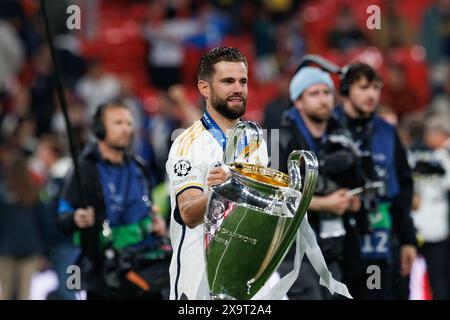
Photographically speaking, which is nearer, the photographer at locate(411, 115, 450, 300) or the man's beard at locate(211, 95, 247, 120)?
the man's beard at locate(211, 95, 247, 120)

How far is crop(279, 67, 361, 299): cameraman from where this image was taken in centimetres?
834

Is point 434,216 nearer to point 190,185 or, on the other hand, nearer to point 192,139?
point 192,139

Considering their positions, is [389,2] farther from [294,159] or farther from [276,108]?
[294,159]

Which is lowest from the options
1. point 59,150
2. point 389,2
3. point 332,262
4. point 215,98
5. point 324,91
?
point 332,262

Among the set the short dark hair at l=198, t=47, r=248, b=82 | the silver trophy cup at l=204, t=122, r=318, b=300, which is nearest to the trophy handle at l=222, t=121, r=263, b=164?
the silver trophy cup at l=204, t=122, r=318, b=300

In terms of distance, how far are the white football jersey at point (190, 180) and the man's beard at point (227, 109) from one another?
0.15 m

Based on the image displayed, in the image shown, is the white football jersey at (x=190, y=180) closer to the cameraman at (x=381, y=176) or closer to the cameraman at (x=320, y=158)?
the cameraman at (x=320, y=158)

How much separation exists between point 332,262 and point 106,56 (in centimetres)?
1081

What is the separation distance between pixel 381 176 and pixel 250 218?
3609 mm

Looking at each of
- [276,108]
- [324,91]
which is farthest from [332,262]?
[276,108]

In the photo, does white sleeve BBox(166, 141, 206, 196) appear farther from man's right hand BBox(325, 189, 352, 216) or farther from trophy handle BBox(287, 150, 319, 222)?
man's right hand BBox(325, 189, 352, 216)

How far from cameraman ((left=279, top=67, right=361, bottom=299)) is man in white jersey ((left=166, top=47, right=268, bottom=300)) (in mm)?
1792

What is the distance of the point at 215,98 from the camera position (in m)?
6.43

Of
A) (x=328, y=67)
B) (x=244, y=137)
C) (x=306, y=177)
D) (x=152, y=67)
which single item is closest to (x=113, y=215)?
(x=328, y=67)
